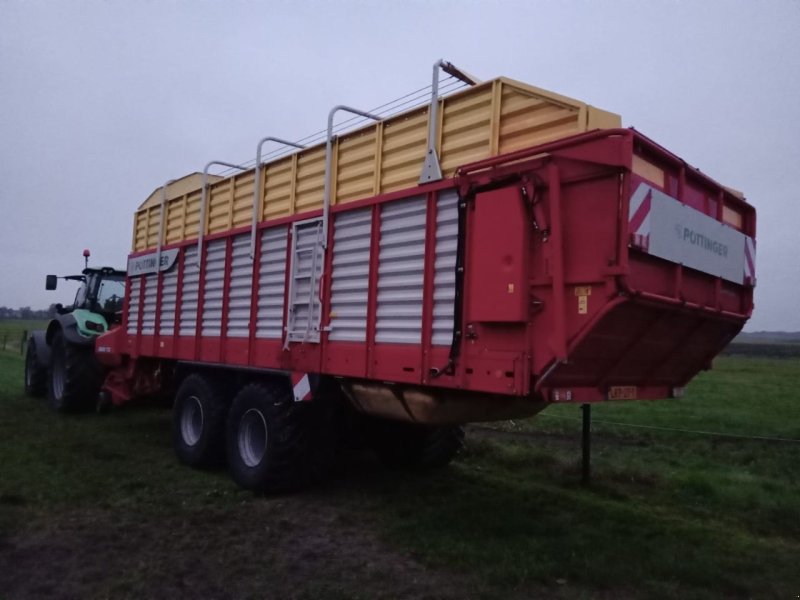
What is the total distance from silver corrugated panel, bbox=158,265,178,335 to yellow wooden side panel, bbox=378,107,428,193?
4189mm

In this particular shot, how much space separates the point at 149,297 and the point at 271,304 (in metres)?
3.32

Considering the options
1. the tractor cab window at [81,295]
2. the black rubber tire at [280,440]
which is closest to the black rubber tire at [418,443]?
Answer: the black rubber tire at [280,440]

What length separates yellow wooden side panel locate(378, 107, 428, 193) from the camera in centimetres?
542

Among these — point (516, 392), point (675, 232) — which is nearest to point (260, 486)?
point (516, 392)

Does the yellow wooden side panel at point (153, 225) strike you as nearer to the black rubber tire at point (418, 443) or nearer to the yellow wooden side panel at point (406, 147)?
the yellow wooden side panel at point (406, 147)

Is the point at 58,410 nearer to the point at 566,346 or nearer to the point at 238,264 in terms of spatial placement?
the point at 238,264

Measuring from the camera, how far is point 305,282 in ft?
21.2

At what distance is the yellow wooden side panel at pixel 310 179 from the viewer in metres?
6.54

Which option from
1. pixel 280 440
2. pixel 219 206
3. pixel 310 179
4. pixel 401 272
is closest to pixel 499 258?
pixel 401 272

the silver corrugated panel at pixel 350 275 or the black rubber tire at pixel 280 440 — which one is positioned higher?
the silver corrugated panel at pixel 350 275

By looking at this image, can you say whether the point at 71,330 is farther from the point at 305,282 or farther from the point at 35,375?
the point at 305,282

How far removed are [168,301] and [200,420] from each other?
192 centimetres

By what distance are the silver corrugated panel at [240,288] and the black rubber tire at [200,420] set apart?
71cm

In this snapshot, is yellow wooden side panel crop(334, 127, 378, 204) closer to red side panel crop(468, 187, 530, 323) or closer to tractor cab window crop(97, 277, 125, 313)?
red side panel crop(468, 187, 530, 323)
